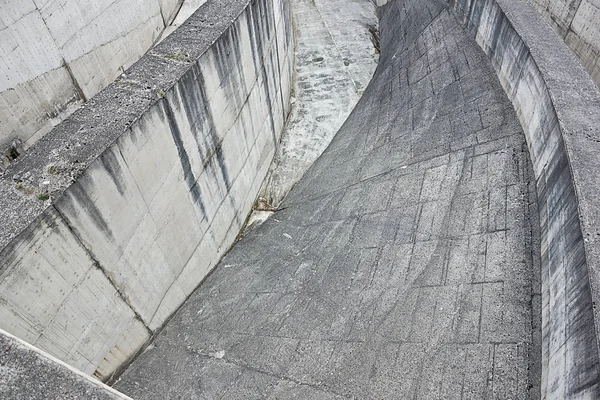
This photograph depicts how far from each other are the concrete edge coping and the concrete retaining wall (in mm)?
5858

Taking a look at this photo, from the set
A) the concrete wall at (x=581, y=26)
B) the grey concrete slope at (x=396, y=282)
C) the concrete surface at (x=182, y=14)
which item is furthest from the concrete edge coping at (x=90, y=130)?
the concrete wall at (x=581, y=26)

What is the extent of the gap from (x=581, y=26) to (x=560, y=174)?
18.7 ft

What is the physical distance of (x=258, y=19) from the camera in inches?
418

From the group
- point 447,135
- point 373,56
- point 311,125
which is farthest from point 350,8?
point 447,135

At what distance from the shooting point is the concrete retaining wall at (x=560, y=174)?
469 cm

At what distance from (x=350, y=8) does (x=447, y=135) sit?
12361 millimetres

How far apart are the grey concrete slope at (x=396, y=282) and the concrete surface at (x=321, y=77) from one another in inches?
54.3

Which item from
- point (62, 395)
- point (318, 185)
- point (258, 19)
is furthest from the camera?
point (318, 185)

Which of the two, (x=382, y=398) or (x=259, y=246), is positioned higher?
(x=382, y=398)

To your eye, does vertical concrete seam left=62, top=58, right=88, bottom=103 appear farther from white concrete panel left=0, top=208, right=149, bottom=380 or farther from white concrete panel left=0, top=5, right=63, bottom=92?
white concrete panel left=0, top=208, right=149, bottom=380

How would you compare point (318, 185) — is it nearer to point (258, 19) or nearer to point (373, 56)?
point (258, 19)

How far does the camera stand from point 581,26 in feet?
33.1

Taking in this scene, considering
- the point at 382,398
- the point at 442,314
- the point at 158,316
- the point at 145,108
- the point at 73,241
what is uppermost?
the point at 145,108

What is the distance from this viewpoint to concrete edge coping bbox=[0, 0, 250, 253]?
561 cm
